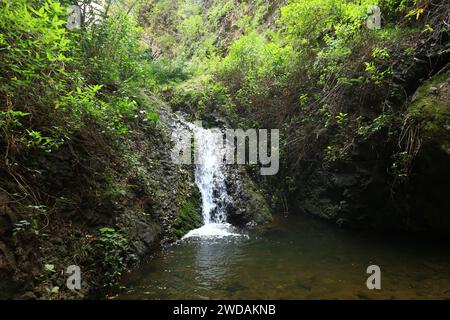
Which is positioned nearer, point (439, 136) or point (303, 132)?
point (439, 136)

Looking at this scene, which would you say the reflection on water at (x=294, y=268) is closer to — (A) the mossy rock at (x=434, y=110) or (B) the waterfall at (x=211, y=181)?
(B) the waterfall at (x=211, y=181)

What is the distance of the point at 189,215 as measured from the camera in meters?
7.96

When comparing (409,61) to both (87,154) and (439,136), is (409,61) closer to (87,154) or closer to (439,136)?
(439,136)

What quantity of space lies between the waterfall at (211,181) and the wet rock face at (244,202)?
0.67 ft

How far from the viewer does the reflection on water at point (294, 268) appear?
4.52m

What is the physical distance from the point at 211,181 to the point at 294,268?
4.44 m

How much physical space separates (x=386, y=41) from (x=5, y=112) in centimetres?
740

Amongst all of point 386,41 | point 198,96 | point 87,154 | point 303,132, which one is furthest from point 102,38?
point 386,41

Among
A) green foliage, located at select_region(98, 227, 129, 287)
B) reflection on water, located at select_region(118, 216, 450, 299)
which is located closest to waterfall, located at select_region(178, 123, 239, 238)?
reflection on water, located at select_region(118, 216, 450, 299)

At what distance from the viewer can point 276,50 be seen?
11.0 m

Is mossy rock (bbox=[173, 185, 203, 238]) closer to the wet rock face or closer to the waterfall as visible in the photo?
the waterfall

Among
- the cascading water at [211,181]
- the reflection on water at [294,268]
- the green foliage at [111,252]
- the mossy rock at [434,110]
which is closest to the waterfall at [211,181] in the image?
the cascading water at [211,181]

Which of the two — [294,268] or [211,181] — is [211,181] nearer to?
[211,181]

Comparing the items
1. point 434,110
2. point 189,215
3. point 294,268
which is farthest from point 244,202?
point 434,110
